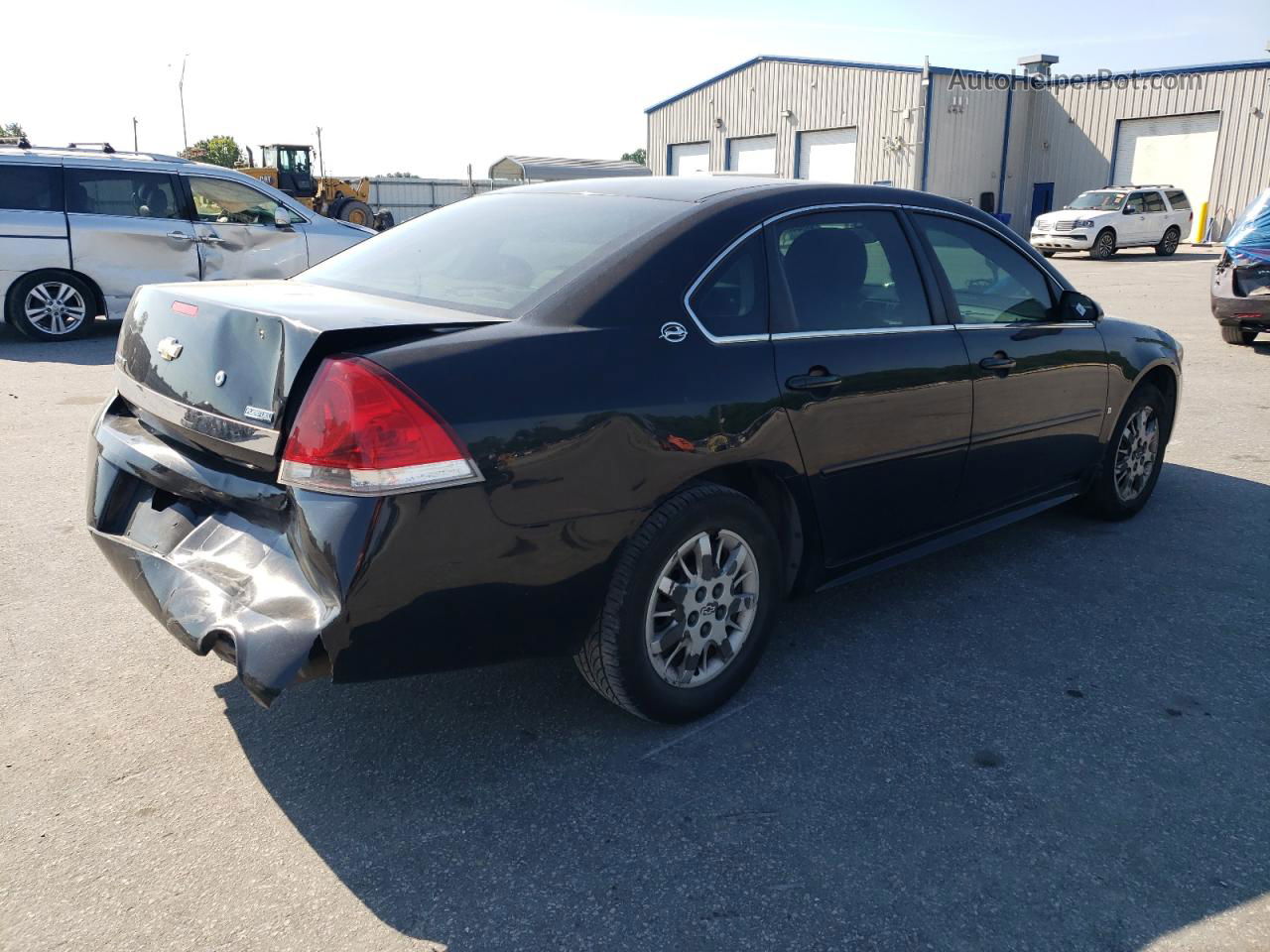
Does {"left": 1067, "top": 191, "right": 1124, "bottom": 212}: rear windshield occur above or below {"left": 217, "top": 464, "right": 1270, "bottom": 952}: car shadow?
above

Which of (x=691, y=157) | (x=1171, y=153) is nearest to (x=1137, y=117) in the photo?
(x=1171, y=153)

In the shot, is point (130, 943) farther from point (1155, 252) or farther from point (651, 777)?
point (1155, 252)

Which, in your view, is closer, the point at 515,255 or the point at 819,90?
the point at 515,255

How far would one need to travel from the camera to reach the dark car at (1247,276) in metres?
10.4

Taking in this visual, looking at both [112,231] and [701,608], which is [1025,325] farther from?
[112,231]

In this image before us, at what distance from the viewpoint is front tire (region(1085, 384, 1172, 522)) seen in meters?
5.04

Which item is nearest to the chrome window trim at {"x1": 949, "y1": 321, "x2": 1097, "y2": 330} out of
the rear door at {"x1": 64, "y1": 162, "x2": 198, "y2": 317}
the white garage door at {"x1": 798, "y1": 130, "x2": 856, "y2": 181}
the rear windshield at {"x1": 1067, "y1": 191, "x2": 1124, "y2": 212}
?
the rear door at {"x1": 64, "y1": 162, "x2": 198, "y2": 317}

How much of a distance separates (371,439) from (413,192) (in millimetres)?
42223

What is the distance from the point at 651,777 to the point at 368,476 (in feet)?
3.87

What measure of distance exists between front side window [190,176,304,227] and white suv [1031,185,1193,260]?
21253 mm

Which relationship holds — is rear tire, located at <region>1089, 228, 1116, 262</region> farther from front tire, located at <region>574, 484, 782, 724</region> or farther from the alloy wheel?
front tire, located at <region>574, 484, 782, 724</region>

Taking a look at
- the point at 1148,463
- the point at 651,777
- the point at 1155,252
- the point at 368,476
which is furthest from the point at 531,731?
the point at 1155,252

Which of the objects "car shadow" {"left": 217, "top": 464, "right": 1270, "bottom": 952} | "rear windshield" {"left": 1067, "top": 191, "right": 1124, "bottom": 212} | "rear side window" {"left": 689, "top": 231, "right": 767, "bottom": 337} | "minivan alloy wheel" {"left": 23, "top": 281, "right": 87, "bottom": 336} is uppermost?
"rear windshield" {"left": 1067, "top": 191, "right": 1124, "bottom": 212}

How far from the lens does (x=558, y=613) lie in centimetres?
276
